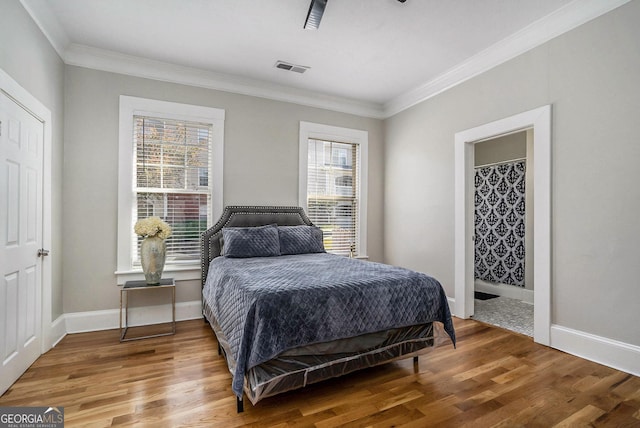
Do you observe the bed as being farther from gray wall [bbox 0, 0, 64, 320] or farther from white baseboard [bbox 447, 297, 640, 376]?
gray wall [bbox 0, 0, 64, 320]

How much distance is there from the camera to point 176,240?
12.5ft

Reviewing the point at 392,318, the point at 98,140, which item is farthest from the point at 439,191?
the point at 98,140

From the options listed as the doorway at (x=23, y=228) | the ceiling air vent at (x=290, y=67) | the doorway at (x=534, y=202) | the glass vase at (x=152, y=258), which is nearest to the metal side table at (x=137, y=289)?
the glass vase at (x=152, y=258)

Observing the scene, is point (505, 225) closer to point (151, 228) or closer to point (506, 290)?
point (506, 290)

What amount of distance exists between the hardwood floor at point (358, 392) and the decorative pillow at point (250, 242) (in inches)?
40.1

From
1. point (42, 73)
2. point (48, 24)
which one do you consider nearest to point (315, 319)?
point (42, 73)

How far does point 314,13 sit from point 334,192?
8.62 feet

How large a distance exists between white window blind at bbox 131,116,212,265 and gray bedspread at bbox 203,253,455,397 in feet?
4.31

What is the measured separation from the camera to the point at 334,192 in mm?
4812

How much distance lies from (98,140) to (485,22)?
161 inches

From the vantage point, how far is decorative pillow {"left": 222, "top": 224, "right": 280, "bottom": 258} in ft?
11.3

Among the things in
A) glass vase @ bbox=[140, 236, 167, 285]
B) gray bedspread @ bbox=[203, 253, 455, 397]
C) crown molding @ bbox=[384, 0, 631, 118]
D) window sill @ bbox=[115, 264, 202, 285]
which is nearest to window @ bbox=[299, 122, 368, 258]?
crown molding @ bbox=[384, 0, 631, 118]

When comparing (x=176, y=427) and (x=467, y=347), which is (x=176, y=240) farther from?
(x=467, y=347)

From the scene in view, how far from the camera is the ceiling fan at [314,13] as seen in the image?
7.93 ft
